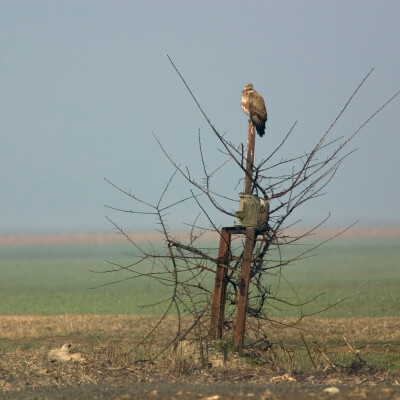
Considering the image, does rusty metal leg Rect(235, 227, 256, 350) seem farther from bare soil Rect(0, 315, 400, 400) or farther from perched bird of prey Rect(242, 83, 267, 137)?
perched bird of prey Rect(242, 83, 267, 137)

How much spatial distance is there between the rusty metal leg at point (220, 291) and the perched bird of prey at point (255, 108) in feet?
4.91

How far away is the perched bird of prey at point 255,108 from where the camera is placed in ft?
41.3

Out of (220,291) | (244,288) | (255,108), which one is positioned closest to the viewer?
(244,288)

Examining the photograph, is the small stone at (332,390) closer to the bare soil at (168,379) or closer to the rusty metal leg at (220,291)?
the bare soil at (168,379)

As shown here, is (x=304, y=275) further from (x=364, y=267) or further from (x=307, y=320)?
(x=307, y=320)

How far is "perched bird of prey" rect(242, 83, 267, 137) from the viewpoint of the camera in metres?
12.6

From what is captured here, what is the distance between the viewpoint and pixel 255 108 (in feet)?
41.3

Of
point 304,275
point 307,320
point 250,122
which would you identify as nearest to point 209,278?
point 304,275

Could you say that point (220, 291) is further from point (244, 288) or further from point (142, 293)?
point (142, 293)

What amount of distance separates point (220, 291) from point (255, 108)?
233cm

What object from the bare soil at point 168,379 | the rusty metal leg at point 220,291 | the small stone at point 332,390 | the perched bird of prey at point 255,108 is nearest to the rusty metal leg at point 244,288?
the rusty metal leg at point 220,291

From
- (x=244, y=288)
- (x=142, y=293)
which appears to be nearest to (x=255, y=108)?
(x=244, y=288)

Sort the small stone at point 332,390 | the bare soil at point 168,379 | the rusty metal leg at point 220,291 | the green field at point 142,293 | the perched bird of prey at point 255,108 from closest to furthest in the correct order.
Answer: the small stone at point 332,390
the bare soil at point 168,379
the rusty metal leg at point 220,291
the perched bird of prey at point 255,108
the green field at point 142,293

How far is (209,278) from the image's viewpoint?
50.0 m
